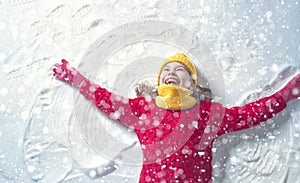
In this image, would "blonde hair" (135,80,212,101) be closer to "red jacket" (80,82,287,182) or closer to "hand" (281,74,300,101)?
"red jacket" (80,82,287,182)

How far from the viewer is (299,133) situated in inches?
40.1

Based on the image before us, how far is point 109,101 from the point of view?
3.34 ft

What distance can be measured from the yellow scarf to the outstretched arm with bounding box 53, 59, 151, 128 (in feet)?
0.20

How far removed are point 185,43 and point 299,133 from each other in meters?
0.37

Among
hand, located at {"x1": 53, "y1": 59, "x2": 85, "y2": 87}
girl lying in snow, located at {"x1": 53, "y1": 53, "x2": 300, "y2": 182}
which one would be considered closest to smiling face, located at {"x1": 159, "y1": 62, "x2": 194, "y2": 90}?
girl lying in snow, located at {"x1": 53, "y1": 53, "x2": 300, "y2": 182}

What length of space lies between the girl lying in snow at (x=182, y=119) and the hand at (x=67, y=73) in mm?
116

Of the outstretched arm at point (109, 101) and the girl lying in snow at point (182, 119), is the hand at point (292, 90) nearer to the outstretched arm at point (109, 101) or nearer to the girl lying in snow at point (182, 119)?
the girl lying in snow at point (182, 119)

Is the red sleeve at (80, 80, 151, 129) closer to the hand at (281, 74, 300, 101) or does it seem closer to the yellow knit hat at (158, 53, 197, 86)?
the yellow knit hat at (158, 53, 197, 86)

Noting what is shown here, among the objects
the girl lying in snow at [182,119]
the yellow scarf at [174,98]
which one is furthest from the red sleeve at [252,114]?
the yellow scarf at [174,98]

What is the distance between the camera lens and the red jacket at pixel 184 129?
94 cm

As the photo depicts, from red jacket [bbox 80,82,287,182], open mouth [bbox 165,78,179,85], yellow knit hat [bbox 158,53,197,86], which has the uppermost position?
yellow knit hat [bbox 158,53,197,86]

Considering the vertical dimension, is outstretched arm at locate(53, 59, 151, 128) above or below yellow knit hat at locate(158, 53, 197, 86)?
below

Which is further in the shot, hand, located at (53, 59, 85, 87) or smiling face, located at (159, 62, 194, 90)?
hand, located at (53, 59, 85, 87)

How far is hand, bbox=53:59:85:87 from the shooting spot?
41.4 inches
